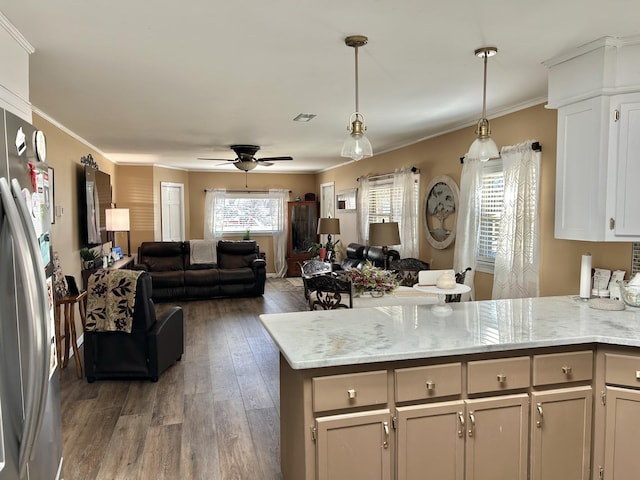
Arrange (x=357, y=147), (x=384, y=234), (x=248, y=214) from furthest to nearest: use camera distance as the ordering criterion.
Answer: (x=248, y=214)
(x=384, y=234)
(x=357, y=147)

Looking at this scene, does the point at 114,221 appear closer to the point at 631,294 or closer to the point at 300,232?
the point at 300,232

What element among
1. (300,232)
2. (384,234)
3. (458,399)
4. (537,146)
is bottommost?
(458,399)

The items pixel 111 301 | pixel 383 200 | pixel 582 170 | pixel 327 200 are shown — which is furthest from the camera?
pixel 327 200

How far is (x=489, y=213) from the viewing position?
4.69 m

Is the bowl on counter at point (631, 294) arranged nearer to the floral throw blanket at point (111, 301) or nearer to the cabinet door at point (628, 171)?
the cabinet door at point (628, 171)

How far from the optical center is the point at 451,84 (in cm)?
352

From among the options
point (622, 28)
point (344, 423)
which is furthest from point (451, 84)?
point (344, 423)

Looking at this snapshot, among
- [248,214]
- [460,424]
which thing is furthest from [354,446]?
[248,214]

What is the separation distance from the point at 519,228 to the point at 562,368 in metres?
2.13

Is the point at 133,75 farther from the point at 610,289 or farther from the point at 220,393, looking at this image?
the point at 610,289

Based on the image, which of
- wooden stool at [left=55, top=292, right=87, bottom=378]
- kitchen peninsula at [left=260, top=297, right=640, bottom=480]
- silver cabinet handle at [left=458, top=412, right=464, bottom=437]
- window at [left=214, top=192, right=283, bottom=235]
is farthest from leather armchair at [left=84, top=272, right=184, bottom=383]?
window at [left=214, top=192, right=283, bottom=235]

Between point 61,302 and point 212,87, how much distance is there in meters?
2.27

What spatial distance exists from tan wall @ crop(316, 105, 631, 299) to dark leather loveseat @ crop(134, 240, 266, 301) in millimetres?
3406

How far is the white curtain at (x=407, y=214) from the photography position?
607cm
